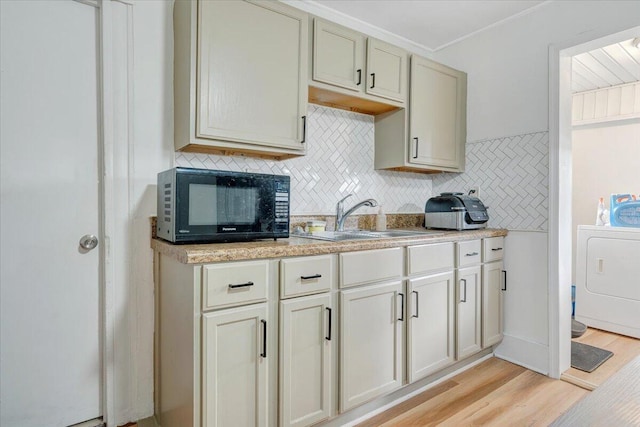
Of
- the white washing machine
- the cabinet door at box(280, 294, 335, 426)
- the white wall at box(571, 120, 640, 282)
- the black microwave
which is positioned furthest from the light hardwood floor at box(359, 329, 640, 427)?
the white wall at box(571, 120, 640, 282)

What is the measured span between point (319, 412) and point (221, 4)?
194 centimetres

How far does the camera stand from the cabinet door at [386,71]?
87.7 inches

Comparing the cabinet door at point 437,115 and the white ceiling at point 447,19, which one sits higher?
the white ceiling at point 447,19

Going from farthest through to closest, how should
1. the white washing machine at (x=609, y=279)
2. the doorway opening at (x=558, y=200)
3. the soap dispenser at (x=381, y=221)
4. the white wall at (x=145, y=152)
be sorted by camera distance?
1. the white washing machine at (x=609, y=279)
2. the soap dispenser at (x=381, y=221)
3. the doorway opening at (x=558, y=200)
4. the white wall at (x=145, y=152)

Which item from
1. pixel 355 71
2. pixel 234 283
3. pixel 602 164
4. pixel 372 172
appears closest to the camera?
pixel 234 283

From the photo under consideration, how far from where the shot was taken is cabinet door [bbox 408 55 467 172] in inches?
97.7

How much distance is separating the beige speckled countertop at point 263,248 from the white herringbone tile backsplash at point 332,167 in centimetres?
60

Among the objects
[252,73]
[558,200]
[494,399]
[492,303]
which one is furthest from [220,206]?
[558,200]

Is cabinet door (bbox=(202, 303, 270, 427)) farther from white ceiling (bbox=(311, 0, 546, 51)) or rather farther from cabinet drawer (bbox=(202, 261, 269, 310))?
white ceiling (bbox=(311, 0, 546, 51))

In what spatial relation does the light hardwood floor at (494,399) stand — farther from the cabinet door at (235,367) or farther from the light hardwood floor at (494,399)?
the cabinet door at (235,367)

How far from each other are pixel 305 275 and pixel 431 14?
2.06 meters

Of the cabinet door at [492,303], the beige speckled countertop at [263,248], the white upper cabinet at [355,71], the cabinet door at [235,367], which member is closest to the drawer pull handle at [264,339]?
the cabinet door at [235,367]

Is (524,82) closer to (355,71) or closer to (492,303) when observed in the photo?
(355,71)

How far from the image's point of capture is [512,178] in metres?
2.56
